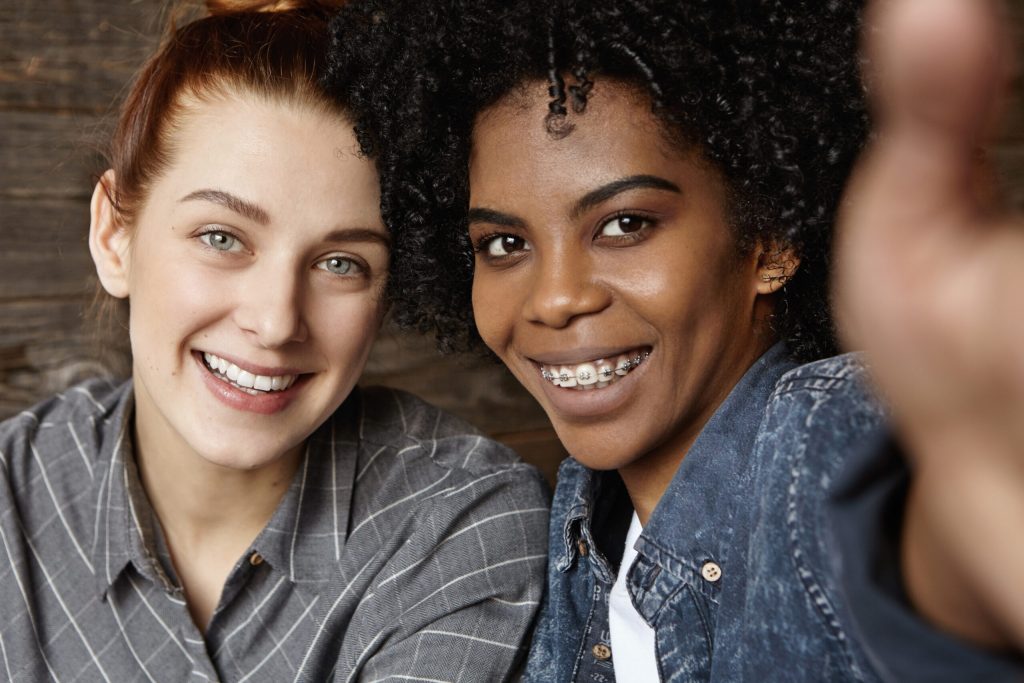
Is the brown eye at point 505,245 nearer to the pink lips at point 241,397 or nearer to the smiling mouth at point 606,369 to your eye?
the smiling mouth at point 606,369

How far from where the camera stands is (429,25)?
169cm

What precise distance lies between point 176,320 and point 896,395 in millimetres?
1311

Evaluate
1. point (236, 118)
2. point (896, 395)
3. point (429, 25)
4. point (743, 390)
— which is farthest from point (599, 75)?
point (896, 395)

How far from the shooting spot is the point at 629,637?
166cm

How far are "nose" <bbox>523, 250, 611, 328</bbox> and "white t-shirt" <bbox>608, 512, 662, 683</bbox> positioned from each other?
0.36 metres

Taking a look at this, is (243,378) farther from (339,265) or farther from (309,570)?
(309,570)

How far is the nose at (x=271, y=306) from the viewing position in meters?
1.67

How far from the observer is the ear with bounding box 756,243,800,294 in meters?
1.55

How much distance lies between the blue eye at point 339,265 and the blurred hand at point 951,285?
3.97 ft

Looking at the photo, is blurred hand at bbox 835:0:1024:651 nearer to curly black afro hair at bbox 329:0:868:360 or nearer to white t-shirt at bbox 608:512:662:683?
curly black afro hair at bbox 329:0:868:360

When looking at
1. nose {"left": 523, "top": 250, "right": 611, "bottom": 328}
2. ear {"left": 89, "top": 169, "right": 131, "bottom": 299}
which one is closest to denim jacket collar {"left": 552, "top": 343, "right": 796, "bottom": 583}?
nose {"left": 523, "top": 250, "right": 611, "bottom": 328}

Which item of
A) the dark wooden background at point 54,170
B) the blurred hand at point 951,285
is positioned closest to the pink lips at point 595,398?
the dark wooden background at point 54,170

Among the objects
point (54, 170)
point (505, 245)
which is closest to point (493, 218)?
point (505, 245)

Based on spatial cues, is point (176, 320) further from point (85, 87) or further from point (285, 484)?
point (85, 87)
